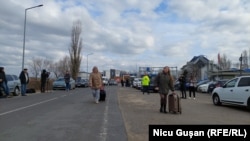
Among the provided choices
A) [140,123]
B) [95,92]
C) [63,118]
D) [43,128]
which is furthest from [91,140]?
[95,92]

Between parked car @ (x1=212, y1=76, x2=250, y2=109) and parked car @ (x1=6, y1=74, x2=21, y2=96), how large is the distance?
1417 centimetres

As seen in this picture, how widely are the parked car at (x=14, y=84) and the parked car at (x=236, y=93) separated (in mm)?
14170

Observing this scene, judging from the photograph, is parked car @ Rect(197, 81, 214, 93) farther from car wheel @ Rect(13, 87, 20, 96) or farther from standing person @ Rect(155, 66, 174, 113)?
standing person @ Rect(155, 66, 174, 113)

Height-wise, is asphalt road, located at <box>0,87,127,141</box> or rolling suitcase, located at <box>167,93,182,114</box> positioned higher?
rolling suitcase, located at <box>167,93,182,114</box>

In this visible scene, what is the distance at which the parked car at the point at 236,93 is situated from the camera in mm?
16483

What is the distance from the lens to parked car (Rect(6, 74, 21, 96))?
82.8 feet

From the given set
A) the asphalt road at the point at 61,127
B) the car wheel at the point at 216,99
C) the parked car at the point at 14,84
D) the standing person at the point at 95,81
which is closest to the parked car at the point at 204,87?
the car wheel at the point at 216,99

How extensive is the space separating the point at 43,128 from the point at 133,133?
258 cm

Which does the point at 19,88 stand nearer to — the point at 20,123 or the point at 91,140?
the point at 20,123

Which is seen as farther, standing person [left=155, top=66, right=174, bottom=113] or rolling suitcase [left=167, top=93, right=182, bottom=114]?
standing person [left=155, top=66, right=174, bottom=113]

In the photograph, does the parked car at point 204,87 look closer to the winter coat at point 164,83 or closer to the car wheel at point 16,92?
the car wheel at point 16,92

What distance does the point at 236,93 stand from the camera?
1730 centimetres

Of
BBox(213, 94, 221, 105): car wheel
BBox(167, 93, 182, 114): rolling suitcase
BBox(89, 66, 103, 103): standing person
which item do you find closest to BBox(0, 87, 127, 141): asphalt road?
BBox(167, 93, 182, 114): rolling suitcase

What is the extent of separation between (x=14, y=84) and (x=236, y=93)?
15.7 m
